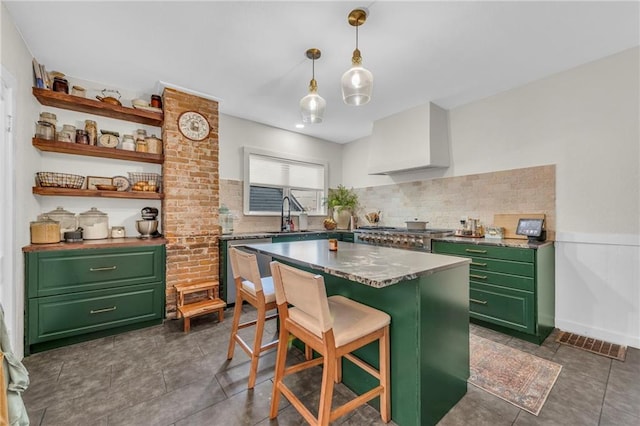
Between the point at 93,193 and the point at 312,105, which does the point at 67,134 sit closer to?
the point at 93,193

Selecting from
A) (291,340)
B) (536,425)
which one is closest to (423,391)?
(536,425)

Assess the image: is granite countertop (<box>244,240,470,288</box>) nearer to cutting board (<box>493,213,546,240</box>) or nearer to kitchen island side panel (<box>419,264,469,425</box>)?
kitchen island side panel (<box>419,264,469,425</box>)

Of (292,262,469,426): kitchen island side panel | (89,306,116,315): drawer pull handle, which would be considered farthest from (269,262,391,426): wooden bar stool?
(89,306,116,315): drawer pull handle

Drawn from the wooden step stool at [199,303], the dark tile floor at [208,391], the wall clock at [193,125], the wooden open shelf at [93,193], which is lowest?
the dark tile floor at [208,391]

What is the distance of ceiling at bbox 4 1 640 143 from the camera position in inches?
77.4

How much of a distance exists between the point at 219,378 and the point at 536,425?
200cm

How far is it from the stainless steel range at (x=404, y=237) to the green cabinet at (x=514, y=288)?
1.26ft

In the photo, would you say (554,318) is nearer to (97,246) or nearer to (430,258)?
(430,258)

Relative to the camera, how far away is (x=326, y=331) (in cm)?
127

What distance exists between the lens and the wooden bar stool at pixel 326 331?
1.28 metres

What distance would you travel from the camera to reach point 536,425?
5.00ft

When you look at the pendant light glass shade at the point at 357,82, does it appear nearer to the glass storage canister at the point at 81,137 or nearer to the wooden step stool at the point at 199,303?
Answer: the wooden step stool at the point at 199,303

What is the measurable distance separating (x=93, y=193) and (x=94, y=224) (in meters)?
0.34

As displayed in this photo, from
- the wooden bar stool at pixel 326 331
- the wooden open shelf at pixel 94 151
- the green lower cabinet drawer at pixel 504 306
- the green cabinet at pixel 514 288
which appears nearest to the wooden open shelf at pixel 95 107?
the wooden open shelf at pixel 94 151
